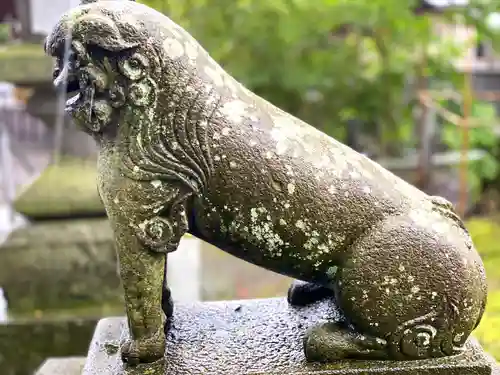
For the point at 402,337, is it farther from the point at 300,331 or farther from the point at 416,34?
the point at 416,34

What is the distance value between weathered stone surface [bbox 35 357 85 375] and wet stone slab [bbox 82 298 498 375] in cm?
37

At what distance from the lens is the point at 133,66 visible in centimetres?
108

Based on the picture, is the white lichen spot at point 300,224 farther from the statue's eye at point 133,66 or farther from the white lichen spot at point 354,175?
the statue's eye at point 133,66

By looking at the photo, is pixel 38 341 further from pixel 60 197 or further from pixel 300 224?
pixel 300 224

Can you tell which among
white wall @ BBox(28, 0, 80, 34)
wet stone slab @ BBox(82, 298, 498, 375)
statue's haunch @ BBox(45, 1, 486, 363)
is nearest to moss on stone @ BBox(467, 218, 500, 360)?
wet stone slab @ BBox(82, 298, 498, 375)

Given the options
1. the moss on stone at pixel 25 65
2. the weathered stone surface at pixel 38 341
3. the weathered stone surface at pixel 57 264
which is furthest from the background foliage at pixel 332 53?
the weathered stone surface at pixel 38 341

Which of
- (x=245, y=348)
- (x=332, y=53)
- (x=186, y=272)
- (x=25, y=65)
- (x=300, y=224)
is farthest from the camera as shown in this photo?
(x=332, y=53)

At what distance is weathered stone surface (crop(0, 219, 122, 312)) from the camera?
8.45 ft

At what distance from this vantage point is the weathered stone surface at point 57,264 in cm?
258

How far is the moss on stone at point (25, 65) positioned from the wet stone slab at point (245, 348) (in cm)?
131

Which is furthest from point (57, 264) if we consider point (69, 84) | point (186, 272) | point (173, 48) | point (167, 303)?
point (173, 48)

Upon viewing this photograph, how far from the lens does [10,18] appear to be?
3.04 meters

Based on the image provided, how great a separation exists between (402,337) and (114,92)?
75 cm

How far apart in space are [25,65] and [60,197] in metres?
0.57
